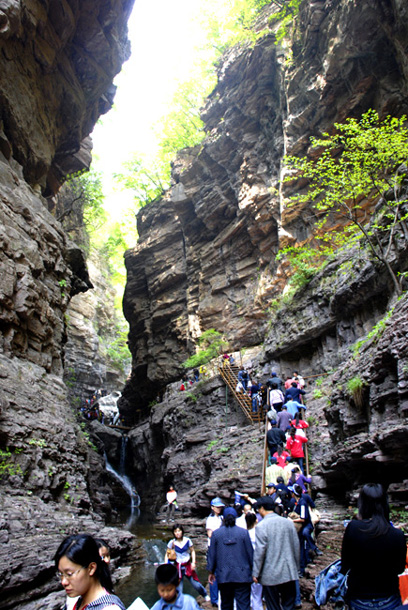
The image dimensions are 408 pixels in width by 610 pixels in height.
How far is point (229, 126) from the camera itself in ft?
90.6

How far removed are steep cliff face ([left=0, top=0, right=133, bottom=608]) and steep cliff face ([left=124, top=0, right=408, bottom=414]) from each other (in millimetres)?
9152

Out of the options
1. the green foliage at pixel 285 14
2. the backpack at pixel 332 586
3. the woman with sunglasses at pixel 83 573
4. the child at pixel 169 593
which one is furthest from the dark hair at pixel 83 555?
the green foliage at pixel 285 14

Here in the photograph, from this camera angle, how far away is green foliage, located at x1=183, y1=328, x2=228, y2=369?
934 inches

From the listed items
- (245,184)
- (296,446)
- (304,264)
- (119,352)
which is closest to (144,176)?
(245,184)

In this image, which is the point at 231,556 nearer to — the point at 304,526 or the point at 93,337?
the point at 304,526

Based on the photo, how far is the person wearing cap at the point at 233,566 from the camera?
4.28 m

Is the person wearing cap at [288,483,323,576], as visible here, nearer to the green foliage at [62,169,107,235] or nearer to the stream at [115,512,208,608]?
the stream at [115,512,208,608]

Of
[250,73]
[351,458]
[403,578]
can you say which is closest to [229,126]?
[250,73]

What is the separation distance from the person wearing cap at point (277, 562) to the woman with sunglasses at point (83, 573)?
2.29 m

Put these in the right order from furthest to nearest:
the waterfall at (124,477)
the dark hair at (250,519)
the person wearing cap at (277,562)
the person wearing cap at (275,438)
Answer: the waterfall at (124,477) < the person wearing cap at (275,438) < the dark hair at (250,519) < the person wearing cap at (277,562)

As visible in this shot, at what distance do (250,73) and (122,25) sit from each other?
9.81 metres

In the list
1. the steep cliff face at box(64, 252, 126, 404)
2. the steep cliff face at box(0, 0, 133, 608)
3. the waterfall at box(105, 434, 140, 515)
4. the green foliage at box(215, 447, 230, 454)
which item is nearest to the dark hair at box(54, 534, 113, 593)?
the steep cliff face at box(0, 0, 133, 608)

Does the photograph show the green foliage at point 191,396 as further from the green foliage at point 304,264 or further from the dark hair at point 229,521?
the dark hair at point 229,521

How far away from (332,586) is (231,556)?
5.41 ft
